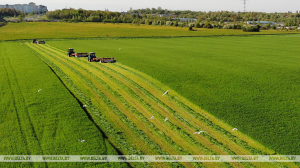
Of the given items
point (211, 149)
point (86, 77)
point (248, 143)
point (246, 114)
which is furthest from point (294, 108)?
point (86, 77)

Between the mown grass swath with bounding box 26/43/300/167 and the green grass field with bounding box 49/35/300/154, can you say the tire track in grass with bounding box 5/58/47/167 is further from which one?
the green grass field with bounding box 49/35/300/154

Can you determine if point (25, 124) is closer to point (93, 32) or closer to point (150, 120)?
point (150, 120)

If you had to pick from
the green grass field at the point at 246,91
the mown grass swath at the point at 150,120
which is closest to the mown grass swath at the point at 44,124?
the mown grass swath at the point at 150,120

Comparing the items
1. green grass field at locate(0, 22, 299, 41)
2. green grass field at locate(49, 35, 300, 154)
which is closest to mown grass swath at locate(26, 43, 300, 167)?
green grass field at locate(49, 35, 300, 154)

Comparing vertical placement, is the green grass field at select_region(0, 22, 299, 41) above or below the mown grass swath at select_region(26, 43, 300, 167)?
above

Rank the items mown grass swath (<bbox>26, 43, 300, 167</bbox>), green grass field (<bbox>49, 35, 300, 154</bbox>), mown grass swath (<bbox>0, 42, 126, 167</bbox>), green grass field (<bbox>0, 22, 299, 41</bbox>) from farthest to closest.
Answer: green grass field (<bbox>0, 22, 299, 41</bbox>) < green grass field (<bbox>49, 35, 300, 154</bbox>) < mown grass swath (<bbox>26, 43, 300, 167</bbox>) < mown grass swath (<bbox>0, 42, 126, 167</bbox>)
